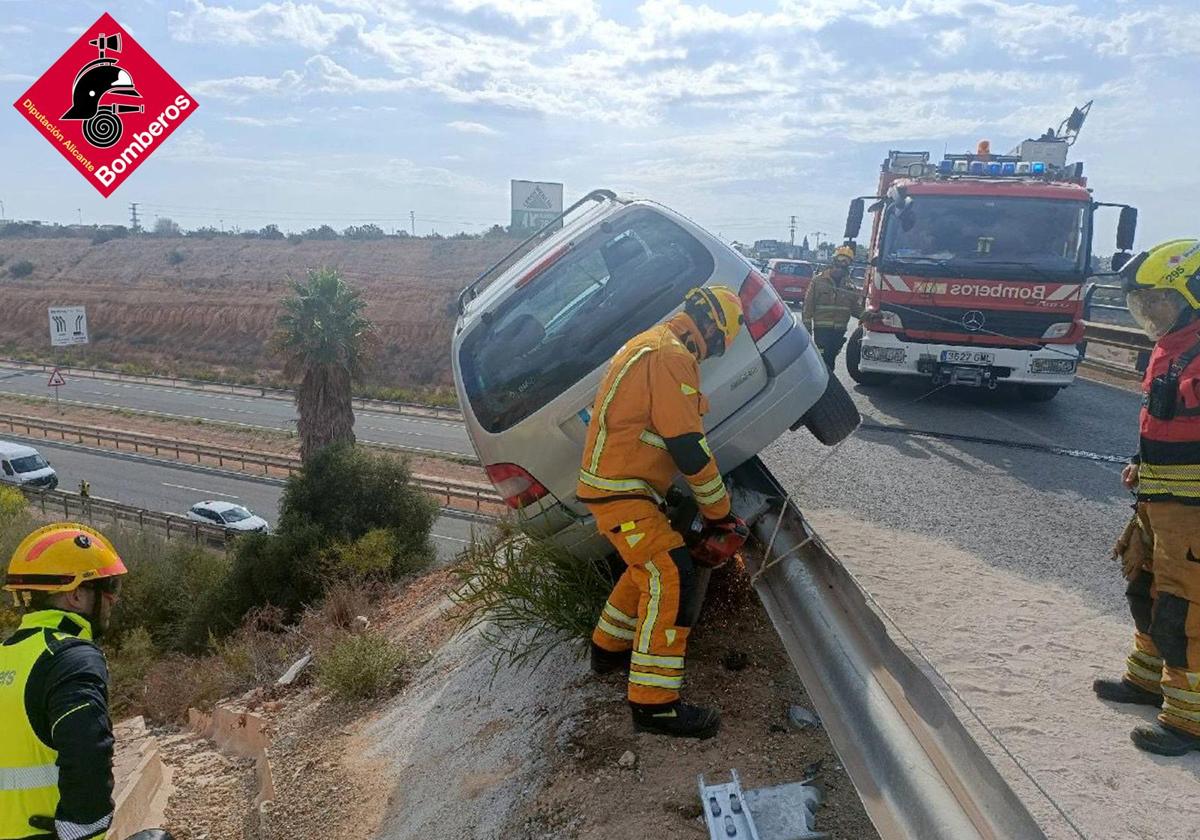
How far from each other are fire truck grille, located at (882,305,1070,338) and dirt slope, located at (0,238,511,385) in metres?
40.6

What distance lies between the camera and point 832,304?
975 cm

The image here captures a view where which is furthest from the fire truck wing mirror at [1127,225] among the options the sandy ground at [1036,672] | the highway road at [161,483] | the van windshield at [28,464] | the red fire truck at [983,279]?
the van windshield at [28,464]

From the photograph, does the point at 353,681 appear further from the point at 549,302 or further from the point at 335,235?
the point at 335,235

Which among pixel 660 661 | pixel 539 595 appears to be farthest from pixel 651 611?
pixel 539 595

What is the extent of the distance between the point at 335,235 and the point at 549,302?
395 feet

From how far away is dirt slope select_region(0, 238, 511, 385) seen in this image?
61.9m

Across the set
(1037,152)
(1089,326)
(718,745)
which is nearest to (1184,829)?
(718,745)

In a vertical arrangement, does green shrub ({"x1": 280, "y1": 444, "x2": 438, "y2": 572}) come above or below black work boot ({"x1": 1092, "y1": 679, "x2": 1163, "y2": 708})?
below

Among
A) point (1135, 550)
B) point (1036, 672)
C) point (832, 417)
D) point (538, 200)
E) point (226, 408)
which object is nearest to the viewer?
point (1135, 550)

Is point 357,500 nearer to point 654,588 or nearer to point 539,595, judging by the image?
point 539,595

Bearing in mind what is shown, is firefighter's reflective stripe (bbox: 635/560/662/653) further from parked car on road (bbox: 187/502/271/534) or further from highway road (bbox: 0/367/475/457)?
highway road (bbox: 0/367/475/457)

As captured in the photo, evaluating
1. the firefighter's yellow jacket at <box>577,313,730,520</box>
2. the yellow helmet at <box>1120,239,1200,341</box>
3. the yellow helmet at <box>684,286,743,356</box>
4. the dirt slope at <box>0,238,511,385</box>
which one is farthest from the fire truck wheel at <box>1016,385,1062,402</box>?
the dirt slope at <box>0,238,511,385</box>

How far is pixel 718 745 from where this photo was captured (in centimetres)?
349

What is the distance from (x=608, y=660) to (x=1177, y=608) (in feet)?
7.80
